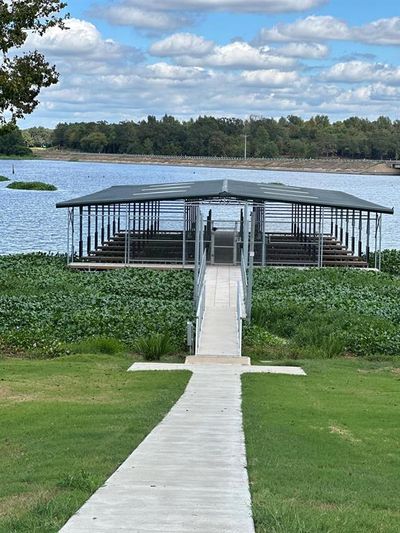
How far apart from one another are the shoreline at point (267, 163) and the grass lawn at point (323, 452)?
15763 centimetres

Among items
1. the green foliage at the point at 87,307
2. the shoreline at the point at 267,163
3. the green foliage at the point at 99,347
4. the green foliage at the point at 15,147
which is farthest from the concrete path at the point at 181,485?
the green foliage at the point at 15,147

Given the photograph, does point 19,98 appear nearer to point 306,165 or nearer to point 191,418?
point 191,418

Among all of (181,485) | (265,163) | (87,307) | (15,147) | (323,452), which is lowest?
(265,163)

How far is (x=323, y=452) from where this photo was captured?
10.1 m

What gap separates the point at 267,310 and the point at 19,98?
25.1 feet

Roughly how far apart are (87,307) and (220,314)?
3.18 meters

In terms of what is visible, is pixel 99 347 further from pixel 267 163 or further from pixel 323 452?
pixel 267 163

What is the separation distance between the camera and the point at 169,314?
24.0 m

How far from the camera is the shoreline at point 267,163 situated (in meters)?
176

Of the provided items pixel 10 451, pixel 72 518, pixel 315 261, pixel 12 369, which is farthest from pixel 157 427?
pixel 315 261

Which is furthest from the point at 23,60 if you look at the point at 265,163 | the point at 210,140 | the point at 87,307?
the point at 210,140

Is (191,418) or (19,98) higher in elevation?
(19,98)

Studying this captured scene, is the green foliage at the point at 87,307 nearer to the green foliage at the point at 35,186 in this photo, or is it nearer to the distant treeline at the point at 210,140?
the green foliage at the point at 35,186

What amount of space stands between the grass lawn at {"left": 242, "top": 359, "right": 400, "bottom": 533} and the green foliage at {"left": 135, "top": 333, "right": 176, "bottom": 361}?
4069mm
